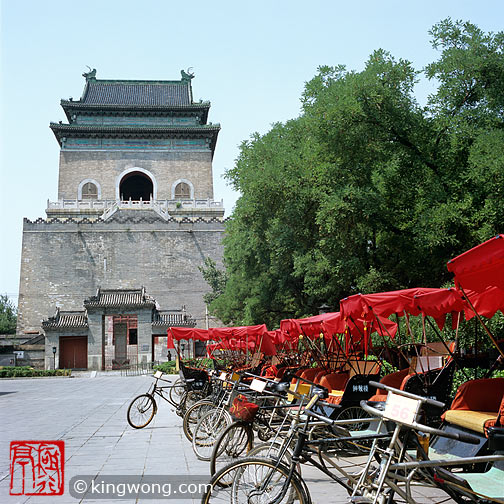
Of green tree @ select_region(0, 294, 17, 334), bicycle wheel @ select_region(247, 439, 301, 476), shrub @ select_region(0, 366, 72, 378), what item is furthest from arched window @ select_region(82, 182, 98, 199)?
bicycle wheel @ select_region(247, 439, 301, 476)

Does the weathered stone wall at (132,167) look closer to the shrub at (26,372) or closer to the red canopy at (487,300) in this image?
the shrub at (26,372)

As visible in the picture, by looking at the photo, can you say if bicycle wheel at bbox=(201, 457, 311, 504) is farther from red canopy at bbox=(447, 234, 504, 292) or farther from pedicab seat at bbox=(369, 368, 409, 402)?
pedicab seat at bbox=(369, 368, 409, 402)

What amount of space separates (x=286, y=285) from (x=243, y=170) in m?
4.00

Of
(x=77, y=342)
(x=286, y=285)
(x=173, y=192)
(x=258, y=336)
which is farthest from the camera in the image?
(x=173, y=192)

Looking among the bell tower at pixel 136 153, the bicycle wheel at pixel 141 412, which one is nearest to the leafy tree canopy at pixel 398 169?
the bicycle wheel at pixel 141 412

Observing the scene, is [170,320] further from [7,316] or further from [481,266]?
[481,266]

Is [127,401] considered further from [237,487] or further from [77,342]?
[77,342]

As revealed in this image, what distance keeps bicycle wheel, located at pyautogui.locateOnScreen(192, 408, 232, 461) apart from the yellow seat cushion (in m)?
2.53

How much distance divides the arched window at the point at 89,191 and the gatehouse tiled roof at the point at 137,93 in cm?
724

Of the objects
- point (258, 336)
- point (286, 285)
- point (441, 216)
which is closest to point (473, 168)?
point (441, 216)

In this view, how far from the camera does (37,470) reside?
6.22 meters

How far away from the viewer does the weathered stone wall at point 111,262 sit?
137 feet

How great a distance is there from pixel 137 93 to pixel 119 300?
2387cm

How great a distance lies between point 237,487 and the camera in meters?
3.70
